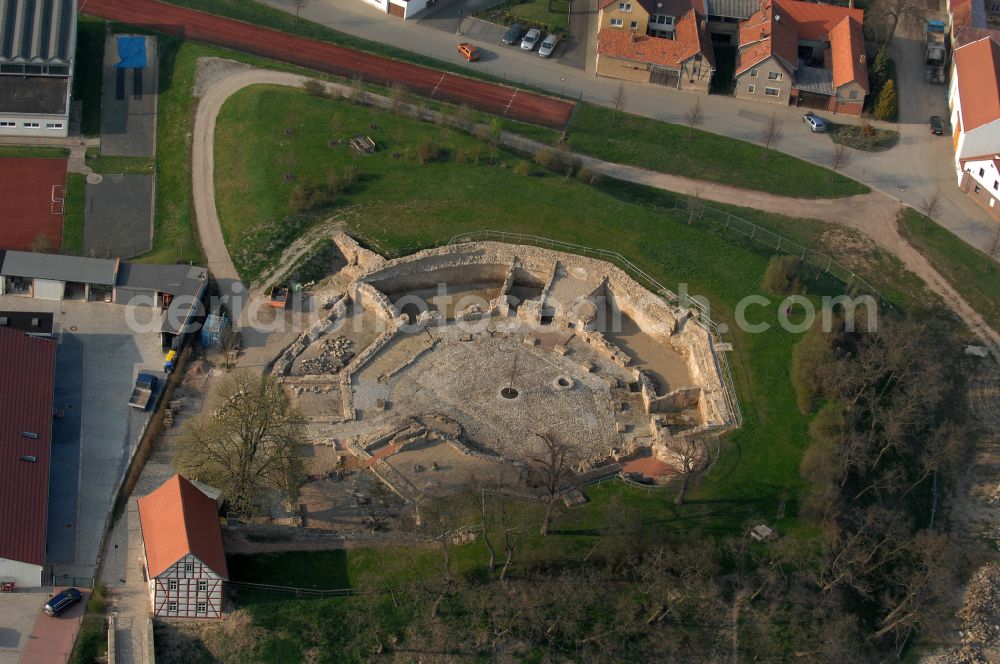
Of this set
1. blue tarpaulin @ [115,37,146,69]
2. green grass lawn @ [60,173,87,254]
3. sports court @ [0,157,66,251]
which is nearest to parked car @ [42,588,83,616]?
green grass lawn @ [60,173,87,254]

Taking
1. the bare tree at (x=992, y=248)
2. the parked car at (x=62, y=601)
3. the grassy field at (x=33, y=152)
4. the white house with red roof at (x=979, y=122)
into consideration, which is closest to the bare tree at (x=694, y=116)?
the white house with red roof at (x=979, y=122)

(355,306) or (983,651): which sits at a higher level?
(355,306)

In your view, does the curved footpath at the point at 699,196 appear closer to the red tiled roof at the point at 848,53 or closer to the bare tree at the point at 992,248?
the bare tree at the point at 992,248

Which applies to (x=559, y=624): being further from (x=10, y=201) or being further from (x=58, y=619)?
(x=10, y=201)

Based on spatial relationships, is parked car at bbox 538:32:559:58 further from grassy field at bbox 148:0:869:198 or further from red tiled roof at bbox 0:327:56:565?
red tiled roof at bbox 0:327:56:565

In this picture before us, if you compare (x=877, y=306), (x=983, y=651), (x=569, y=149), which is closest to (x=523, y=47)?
(x=569, y=149)
